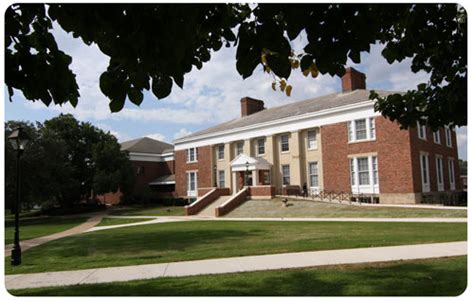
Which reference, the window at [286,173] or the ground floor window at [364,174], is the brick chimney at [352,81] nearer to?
the ground floor window at [364,174]

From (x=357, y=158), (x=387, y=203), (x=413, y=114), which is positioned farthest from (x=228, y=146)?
(x=413, y=114)

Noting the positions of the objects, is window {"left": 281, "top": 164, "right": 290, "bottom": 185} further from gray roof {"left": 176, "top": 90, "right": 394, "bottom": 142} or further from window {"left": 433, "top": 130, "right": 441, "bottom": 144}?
window {"left": 433, "top": 130, "right": 441, "bottom": 144}

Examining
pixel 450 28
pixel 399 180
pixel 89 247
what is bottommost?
pixel 89 247

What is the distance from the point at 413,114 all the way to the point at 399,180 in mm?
24441

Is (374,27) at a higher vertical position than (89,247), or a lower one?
higher

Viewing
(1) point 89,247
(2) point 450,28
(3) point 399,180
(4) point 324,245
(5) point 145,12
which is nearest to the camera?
(5) point 145,12

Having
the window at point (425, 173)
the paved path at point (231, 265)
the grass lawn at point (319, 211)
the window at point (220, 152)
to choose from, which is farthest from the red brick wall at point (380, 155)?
the paved path at point (231, 265)

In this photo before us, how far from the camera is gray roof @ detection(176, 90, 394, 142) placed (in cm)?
3354

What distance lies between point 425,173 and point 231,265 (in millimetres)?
27075

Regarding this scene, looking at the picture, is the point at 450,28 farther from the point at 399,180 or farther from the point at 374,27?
the point at 399,180

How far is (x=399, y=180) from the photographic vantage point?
29.9 metres

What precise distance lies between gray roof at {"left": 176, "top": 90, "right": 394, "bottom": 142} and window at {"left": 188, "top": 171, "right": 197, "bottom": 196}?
4275 millimetres

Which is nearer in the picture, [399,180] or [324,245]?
[324,245]

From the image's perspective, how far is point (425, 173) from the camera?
31750 mm
